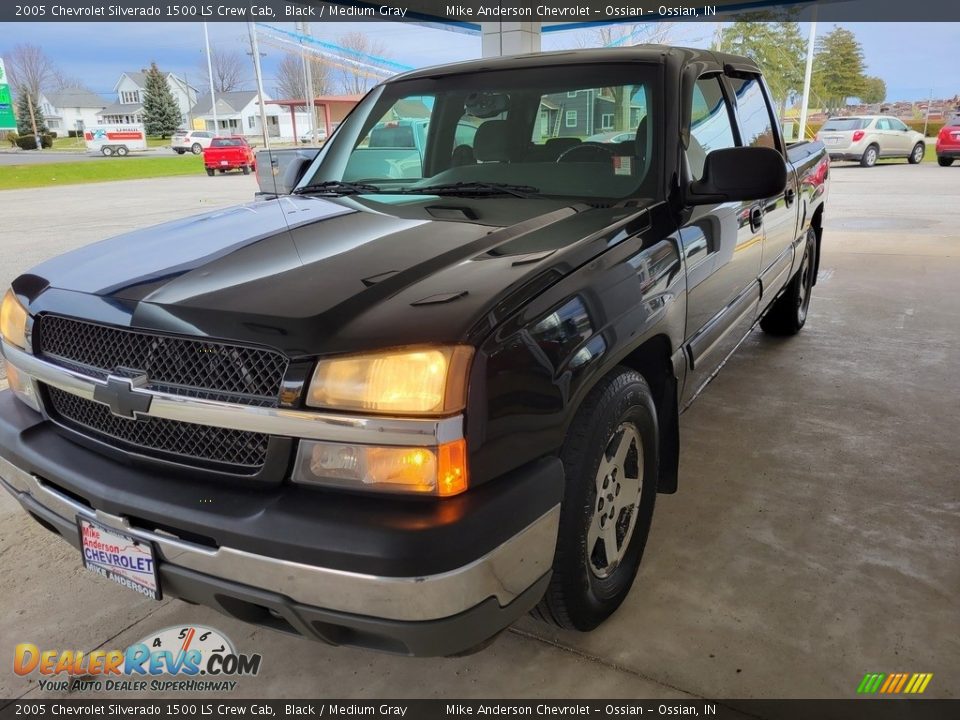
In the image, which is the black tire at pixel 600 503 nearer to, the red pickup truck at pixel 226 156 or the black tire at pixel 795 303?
the black tire at pixel 795 303

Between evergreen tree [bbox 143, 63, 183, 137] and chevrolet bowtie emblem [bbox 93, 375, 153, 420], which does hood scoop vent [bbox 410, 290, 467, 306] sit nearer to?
chevrolet bowtie emblem [bbox 93, 375, 153, 420]

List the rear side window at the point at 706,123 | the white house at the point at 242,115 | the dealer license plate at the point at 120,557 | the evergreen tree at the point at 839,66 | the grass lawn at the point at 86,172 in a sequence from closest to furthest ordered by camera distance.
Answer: the dealer license plate at the point at 120,557, the rear side window at the point at 706,123, the grass lawn at the point at 86,172, the evergreen tree at the point at 839,66, the white house at the point at 242,115

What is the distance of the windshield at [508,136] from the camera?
2641 mm

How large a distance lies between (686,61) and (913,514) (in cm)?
203

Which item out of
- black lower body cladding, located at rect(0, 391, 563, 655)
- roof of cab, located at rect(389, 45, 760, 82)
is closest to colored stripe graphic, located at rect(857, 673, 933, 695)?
black lower body cladding, located at rect(0, 391, 563, 655)

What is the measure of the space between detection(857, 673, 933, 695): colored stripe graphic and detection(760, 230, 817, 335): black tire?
130 inches

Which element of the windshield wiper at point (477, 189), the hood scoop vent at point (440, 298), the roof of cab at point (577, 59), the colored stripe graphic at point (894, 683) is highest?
the roof of cab at point (577, 59)

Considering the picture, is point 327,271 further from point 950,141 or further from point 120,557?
point 950,141

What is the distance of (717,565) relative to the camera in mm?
2590

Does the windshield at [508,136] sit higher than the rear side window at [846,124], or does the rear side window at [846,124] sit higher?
the rear side window at [846,124]

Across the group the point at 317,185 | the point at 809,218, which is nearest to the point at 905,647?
the point at 317,185

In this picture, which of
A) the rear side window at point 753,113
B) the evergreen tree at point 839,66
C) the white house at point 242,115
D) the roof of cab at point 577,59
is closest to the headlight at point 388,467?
the roof of cab at point 577,59

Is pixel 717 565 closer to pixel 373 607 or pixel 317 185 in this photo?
pixel 373 607

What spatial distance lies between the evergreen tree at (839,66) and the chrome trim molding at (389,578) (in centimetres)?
4487
